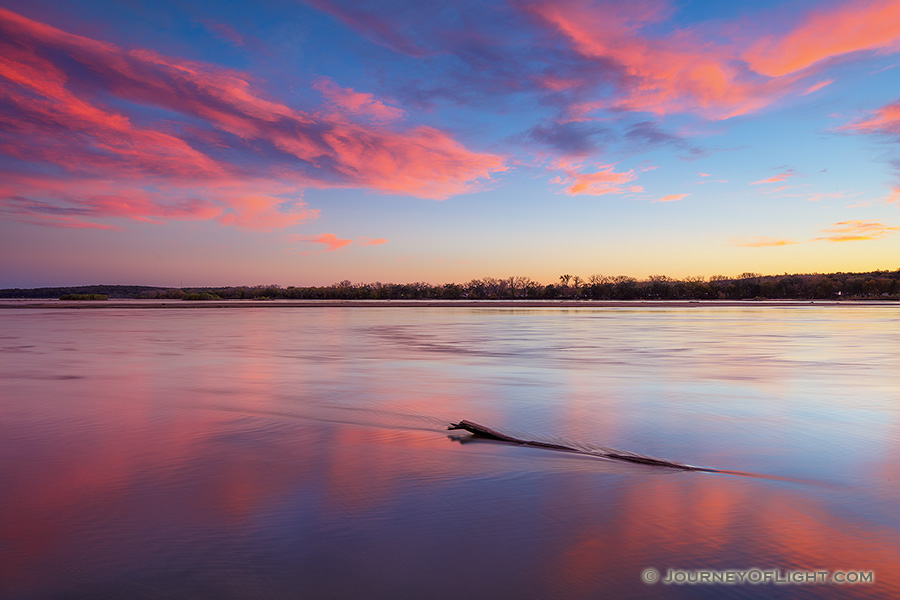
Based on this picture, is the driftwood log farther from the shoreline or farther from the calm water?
the shoreline

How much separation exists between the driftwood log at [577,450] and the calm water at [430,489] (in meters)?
0.20

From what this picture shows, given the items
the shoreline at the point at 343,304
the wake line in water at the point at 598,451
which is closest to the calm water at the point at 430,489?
the wake line in water at the point at 598,451

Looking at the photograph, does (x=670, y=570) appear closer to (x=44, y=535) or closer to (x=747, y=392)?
(x=44, y=535)

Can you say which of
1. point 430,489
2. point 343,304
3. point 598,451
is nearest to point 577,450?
point 598,451

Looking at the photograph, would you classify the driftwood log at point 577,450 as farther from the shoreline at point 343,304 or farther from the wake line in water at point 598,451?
the shoreline at point 343,304

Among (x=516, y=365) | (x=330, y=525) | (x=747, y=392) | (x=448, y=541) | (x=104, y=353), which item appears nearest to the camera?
(x=448, y=541)

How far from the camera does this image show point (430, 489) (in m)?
5.02

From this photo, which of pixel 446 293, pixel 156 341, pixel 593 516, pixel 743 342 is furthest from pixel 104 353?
pixel 446 293

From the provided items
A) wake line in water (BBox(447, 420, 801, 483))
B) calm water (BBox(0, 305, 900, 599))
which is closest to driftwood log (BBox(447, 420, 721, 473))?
wake line in water (BBox(447, 420, 801, 483))

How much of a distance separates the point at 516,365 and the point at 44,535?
11.8 metres

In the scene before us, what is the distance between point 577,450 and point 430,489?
2165 mm

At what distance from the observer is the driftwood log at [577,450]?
5770mm

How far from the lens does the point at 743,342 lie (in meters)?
21.8

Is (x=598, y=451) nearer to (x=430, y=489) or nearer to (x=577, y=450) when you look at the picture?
(x=577, y=450)
